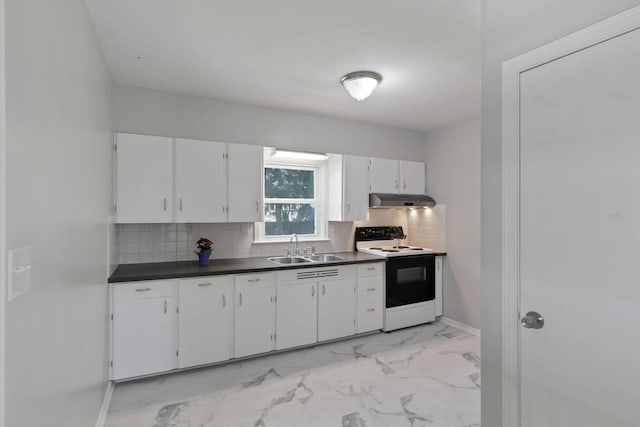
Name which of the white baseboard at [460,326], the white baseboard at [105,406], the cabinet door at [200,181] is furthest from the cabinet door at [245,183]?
the white baseboard at [460,326]

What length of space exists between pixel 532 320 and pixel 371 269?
248 cm

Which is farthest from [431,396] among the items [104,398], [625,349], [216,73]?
[216,73]

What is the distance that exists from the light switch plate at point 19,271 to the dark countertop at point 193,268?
1.82 metres

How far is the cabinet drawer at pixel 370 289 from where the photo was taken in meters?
3.79

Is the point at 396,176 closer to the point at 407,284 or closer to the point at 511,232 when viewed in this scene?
the point at 407,284

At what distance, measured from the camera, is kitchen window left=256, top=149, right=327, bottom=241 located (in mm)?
4012

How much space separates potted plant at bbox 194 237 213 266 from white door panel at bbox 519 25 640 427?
272cm

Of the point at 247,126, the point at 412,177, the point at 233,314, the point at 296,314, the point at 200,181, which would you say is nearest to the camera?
the point at 233,314

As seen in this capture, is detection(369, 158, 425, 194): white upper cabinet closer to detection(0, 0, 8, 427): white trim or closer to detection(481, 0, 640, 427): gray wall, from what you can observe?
detection(481, 0, 640, 427): gray wall

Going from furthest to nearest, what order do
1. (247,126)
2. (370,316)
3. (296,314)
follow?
(370,316)
(247,126)
(296,314)

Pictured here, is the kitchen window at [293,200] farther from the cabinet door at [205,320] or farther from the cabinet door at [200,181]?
the cabinet door at [205,320]

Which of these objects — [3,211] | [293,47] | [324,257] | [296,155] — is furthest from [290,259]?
[3,211]

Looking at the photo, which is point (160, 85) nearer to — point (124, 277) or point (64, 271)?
point (124, 277)

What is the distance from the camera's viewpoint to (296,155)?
13.0 ft
